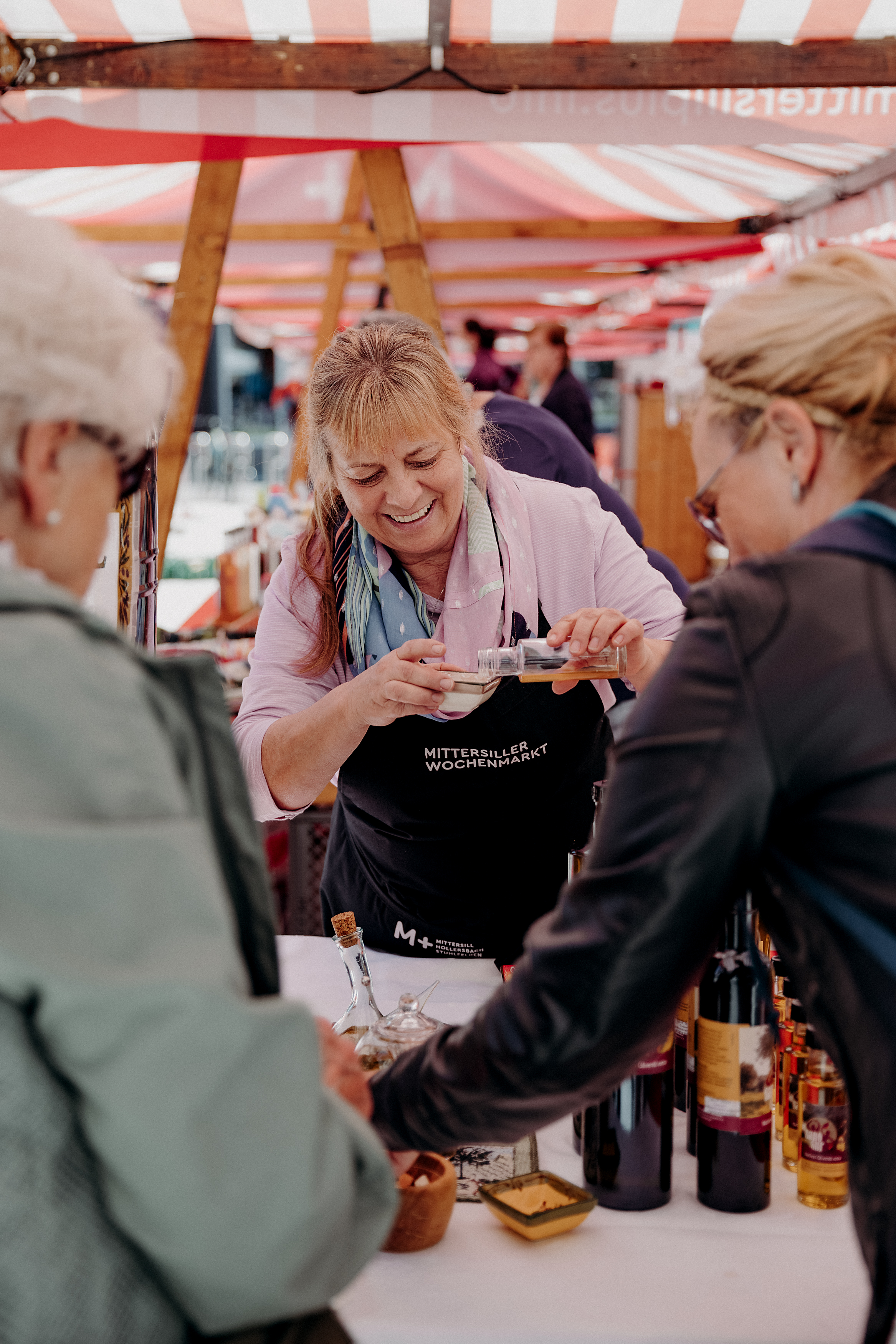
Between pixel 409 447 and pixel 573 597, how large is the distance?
0.51 meters

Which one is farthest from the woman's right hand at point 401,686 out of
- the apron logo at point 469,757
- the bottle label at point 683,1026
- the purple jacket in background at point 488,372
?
the purple jacket in background at point 488,372

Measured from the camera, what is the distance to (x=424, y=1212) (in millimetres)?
1309

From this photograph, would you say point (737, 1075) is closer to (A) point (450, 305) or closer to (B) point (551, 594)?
(B) point (551, 594)

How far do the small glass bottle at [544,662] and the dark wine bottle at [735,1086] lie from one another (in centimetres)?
71

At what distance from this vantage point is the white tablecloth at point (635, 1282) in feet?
3.88

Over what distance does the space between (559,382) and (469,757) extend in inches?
214

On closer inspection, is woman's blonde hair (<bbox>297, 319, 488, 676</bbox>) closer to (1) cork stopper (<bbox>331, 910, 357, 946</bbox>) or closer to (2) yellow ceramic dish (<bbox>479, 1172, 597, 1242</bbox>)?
(1) cork stopper (<bbox>331, 910, 357, 946</bbox>)

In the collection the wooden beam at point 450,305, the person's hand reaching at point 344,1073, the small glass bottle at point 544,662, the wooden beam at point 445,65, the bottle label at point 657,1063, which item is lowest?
the bottle label at point 657,1063

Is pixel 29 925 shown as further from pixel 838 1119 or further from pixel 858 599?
pixel 838 1119

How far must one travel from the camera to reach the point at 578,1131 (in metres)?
1.55

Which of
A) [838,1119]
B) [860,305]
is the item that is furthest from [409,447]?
[838,1119]

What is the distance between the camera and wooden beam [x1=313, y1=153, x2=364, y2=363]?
6.69 metres

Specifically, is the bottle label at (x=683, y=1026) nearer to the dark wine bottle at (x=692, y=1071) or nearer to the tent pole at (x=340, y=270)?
the dark wine bottle at (x=692, y=1071)

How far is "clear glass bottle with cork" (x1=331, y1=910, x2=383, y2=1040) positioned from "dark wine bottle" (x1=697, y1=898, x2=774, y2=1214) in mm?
505
